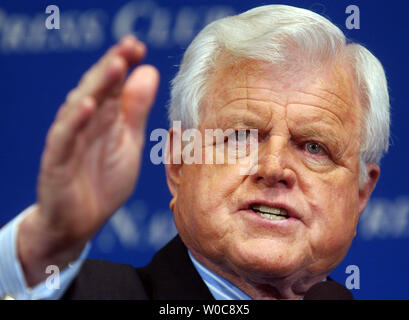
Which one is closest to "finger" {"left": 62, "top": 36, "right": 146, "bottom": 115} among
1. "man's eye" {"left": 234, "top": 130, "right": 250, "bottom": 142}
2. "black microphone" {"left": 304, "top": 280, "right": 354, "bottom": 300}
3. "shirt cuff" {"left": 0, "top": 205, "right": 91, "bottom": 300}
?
"shirt cuff" {"left": 0, "top": 205, "right": 91, "bottom": 300}

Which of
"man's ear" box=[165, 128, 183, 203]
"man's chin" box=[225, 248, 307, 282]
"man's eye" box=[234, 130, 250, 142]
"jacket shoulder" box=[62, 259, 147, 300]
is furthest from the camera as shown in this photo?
"man's ear" box=[165, 128, 183, 203]

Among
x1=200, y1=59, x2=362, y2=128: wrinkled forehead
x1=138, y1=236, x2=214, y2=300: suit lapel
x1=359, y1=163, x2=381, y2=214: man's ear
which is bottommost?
x1=138, y1=236, x2=214, y2=300: suit lapel

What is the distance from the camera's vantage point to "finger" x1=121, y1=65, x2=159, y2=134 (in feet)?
3.56

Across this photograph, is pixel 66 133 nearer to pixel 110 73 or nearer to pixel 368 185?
pixel 110 73

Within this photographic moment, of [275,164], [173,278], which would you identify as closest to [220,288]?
[173,278]

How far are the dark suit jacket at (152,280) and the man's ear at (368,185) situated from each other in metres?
0.49

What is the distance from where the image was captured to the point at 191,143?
1.80 metres

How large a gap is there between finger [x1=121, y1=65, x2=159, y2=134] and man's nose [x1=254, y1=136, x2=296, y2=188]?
0.56 m

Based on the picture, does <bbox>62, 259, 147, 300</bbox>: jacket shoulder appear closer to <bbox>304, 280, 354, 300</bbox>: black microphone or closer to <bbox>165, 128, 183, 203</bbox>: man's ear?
<bbox>165, 128, 183, 203</bbox>: man's ear

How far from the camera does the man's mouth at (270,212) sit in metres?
1.64

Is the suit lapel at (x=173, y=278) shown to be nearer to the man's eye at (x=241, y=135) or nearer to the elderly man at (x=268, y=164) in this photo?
the elderly man at (x=268, y=164)

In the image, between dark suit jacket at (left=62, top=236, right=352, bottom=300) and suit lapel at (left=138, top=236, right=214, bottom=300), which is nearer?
dark suit jacket at (left=62, top=236, right=352, bottom=300)

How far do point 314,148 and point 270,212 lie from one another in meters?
0.22

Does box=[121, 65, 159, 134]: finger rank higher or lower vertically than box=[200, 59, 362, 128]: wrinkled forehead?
higher
